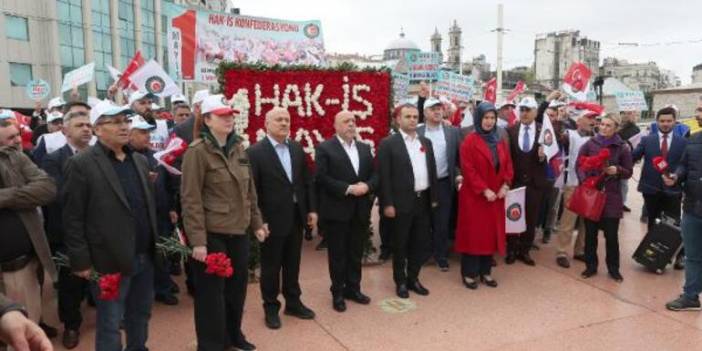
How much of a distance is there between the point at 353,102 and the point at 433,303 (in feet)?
8.55

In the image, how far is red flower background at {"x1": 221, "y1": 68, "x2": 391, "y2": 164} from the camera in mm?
6020

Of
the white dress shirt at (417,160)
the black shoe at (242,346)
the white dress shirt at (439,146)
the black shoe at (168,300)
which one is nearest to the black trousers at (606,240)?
the white dress shirt at (439,146)

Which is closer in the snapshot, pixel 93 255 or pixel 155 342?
pixel 93 255

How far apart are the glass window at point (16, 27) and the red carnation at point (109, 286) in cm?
3505

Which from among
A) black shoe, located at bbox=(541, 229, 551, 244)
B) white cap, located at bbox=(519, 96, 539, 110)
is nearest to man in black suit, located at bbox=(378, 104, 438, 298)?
white cap, located at bbox=(519, 96, 539, 110)

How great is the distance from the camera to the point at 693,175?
4.68m

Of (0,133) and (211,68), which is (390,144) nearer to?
(0,133)

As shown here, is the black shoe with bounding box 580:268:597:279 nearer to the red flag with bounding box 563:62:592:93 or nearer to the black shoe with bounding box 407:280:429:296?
the black shoe with bounding box 407:280:429:296

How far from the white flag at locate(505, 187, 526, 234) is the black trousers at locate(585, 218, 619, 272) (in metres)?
0.68

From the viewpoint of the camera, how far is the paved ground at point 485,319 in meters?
4.17

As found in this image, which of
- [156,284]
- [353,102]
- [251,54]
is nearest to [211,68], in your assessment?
[251,54]

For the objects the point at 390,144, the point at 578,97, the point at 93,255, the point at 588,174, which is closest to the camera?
the point at 93,255

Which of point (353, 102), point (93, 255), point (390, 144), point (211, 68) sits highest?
point (211, 68)

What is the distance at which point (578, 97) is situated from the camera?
933 cm
